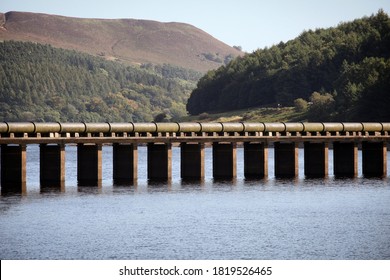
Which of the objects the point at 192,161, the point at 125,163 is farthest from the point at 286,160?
the point at 125,163

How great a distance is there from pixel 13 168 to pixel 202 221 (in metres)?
27.1

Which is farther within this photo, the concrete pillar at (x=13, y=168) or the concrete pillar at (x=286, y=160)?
the concrete pillar at (x=286, y=160)

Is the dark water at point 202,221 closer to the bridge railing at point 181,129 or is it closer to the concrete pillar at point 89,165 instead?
the concrete pillar at point 89,165

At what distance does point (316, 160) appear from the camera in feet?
401

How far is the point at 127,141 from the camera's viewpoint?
11044 centimetres

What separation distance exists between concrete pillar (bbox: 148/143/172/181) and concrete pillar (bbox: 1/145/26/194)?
577 inches

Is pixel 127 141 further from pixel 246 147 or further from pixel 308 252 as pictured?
pixel 308 252

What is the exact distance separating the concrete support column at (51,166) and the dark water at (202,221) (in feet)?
6.38

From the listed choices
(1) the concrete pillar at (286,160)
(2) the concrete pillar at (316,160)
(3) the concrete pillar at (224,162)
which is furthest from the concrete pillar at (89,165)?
(2) the concrete pillar at (316,160)

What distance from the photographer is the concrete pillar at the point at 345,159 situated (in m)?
122

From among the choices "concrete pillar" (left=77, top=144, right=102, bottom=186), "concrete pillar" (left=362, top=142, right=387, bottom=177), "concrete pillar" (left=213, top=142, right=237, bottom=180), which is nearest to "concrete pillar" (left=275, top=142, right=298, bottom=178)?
"concrete pillar" (left=213, top=142, right=237, bottom=180)

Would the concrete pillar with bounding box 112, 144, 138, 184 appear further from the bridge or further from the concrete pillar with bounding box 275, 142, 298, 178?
the concrete pillar with bounding box 275, 142, 298, 178

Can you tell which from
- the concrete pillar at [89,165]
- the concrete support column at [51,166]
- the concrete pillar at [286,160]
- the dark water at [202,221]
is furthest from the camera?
the concrete pillar at [286,160]

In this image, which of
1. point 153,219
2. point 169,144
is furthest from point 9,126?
point 153,219
